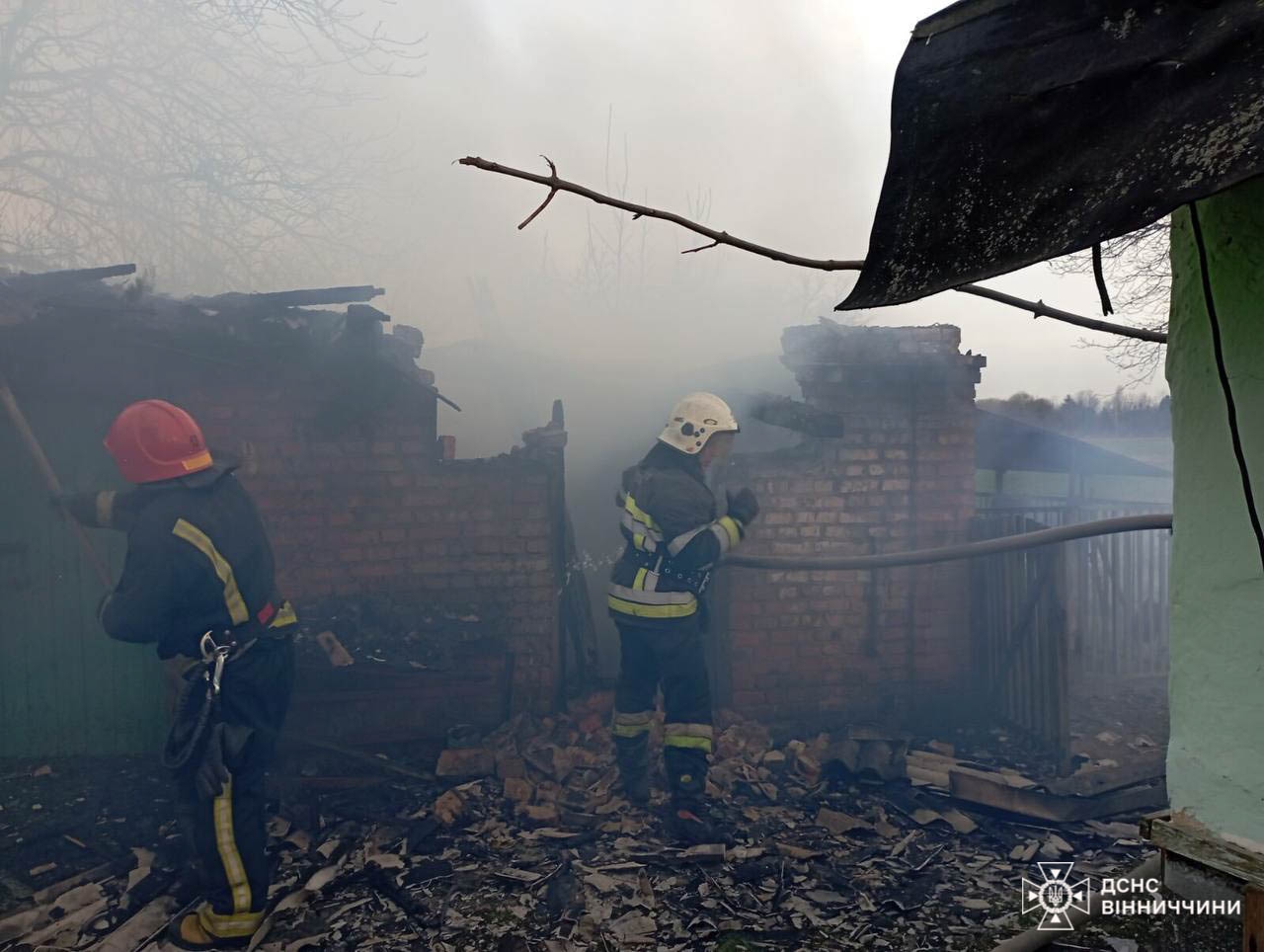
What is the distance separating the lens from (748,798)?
5.10 metres

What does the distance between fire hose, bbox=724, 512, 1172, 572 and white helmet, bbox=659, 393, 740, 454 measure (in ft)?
2.73

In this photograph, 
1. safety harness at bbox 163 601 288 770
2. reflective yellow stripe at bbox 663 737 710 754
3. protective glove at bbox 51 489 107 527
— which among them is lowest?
reflective yellow stripe at bbox 663 737 710 754

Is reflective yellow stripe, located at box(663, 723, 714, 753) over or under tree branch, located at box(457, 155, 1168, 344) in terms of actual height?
under

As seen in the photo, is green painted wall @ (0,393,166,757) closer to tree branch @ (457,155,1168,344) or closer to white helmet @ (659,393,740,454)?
white helmet @ (659,393,740,454)

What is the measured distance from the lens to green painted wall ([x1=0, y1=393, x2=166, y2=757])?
5668 millimetres

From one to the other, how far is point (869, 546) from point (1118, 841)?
95.5 inches

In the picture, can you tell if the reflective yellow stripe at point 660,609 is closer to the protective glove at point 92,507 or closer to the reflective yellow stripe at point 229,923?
the reflective yellow stripe at point 229,923

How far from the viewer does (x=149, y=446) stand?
153 inches

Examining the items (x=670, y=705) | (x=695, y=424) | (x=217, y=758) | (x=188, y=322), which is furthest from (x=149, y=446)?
(x=670, y=705)

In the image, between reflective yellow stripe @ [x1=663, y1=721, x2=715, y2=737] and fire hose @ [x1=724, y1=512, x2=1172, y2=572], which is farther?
reflective yellow stripe @ [x1=663, y1=721, x2=715, y2=737]

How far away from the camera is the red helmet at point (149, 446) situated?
3.88 meters

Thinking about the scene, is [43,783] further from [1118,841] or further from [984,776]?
[1118,841]

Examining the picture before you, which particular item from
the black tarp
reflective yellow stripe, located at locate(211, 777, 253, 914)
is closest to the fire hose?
the black tarp

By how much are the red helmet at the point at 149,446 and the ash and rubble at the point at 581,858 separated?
6.69 ft
